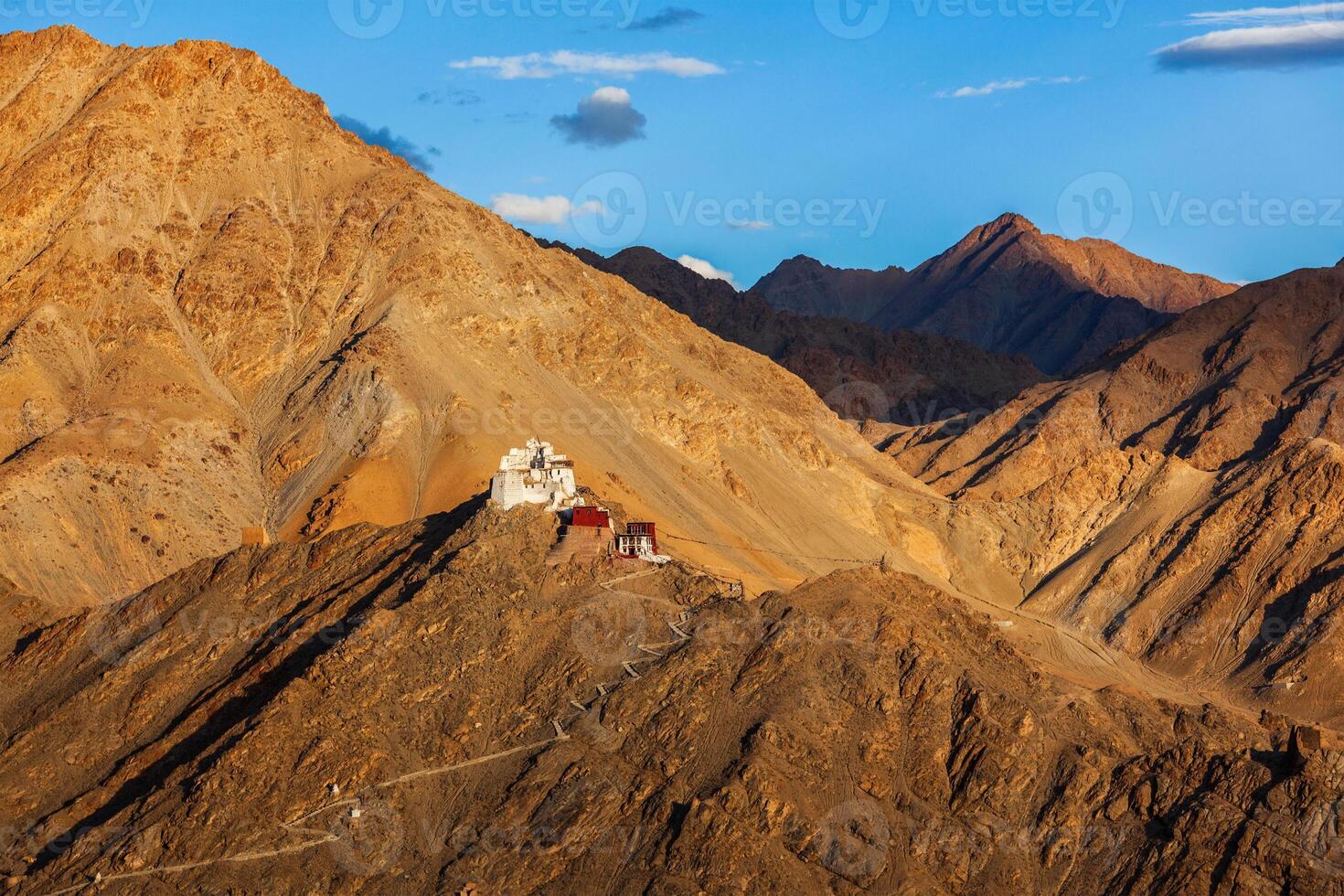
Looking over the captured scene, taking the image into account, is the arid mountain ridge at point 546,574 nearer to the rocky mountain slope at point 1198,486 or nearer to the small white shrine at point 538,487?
the rocky mountain slope at point 1198,486

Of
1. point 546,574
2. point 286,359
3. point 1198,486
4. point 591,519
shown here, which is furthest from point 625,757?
point 1198,486

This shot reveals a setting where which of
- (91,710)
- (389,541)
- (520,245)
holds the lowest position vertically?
(91,710)

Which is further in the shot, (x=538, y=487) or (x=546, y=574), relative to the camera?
(x=538, y=487)

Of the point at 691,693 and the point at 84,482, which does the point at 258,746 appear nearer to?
the point at 691,693

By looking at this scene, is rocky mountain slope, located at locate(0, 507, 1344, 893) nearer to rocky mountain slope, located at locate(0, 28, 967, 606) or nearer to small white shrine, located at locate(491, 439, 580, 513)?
small white shrine, located at locate(491, 439, 580, 513)

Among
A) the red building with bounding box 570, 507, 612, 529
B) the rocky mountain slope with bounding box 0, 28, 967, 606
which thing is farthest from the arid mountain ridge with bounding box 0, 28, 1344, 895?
the red building with bounding box 570, 507, 612, 529

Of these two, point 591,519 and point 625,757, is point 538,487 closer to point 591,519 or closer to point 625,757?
point 591,519

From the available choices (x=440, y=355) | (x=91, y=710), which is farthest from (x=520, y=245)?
(x=91, y=710)
